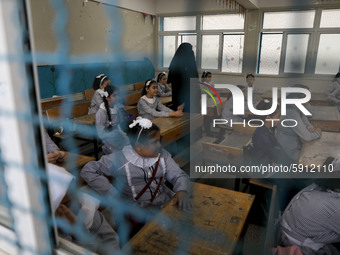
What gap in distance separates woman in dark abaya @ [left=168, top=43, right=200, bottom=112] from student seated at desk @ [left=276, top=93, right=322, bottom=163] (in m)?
0.93

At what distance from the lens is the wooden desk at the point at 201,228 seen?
963mm

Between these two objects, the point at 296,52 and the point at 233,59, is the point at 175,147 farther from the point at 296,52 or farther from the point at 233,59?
the point at 296,52

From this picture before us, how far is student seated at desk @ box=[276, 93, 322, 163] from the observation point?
7.36ft

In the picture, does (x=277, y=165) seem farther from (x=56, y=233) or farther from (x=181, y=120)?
(x=56, y=233)

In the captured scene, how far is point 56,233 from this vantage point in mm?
447

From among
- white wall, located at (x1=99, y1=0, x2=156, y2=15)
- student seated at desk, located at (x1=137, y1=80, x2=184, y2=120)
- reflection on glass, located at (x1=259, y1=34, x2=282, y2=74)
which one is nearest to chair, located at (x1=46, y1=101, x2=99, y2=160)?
student seated at desk, located at (x1=137, y1=80, x2=184, y2=120)

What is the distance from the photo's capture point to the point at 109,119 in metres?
2.47

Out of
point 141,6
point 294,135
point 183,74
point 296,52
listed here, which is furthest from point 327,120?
point 141,6

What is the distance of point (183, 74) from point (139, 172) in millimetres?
1431

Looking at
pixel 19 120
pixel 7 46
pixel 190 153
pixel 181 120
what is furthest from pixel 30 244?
pixel 190 153

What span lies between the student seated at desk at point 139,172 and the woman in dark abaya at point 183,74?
1058mm

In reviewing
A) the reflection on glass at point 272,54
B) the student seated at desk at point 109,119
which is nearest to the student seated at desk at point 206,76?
the student seated at desk at point 109,119

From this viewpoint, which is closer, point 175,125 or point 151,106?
point 175,125

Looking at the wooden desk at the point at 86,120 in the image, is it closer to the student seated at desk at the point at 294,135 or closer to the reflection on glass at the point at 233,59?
the reflection on glass at the point at 233,59
